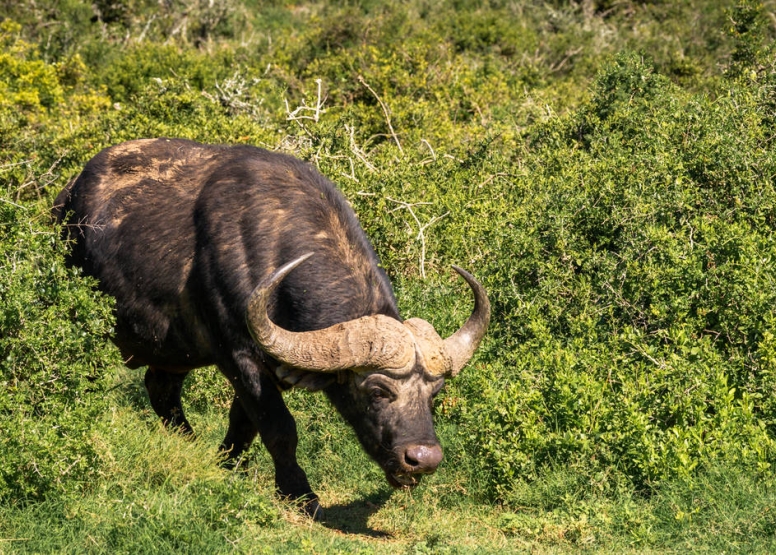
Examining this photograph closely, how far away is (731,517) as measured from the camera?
5.88 m

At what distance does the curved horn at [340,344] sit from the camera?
589 cm

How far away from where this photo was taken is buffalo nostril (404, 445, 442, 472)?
567cm

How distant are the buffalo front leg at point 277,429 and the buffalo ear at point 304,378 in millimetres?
299

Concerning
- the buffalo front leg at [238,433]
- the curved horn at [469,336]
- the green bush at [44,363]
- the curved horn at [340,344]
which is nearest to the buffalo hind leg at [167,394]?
the buffalo front leg at [238,433]

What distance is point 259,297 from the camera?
5.72 metres

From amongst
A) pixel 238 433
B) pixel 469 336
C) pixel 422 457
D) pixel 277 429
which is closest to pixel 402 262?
pixel 238 433

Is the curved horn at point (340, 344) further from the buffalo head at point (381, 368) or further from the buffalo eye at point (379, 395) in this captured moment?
the buffalo eye at point (379, 395)

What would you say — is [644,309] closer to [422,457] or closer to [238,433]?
[422,457]

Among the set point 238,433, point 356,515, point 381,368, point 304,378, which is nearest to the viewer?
point 381,368

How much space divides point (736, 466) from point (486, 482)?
154 cm

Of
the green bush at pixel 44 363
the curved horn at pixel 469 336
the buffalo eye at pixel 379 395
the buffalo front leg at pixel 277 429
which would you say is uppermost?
the curved horn at pixel 469 336

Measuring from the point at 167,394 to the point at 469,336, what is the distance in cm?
272

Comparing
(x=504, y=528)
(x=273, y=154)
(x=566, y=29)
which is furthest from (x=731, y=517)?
(x=566, y=29)

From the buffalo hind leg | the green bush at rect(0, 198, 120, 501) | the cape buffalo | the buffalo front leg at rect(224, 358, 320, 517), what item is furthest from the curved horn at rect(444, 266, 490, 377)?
the buffalo hind leg
